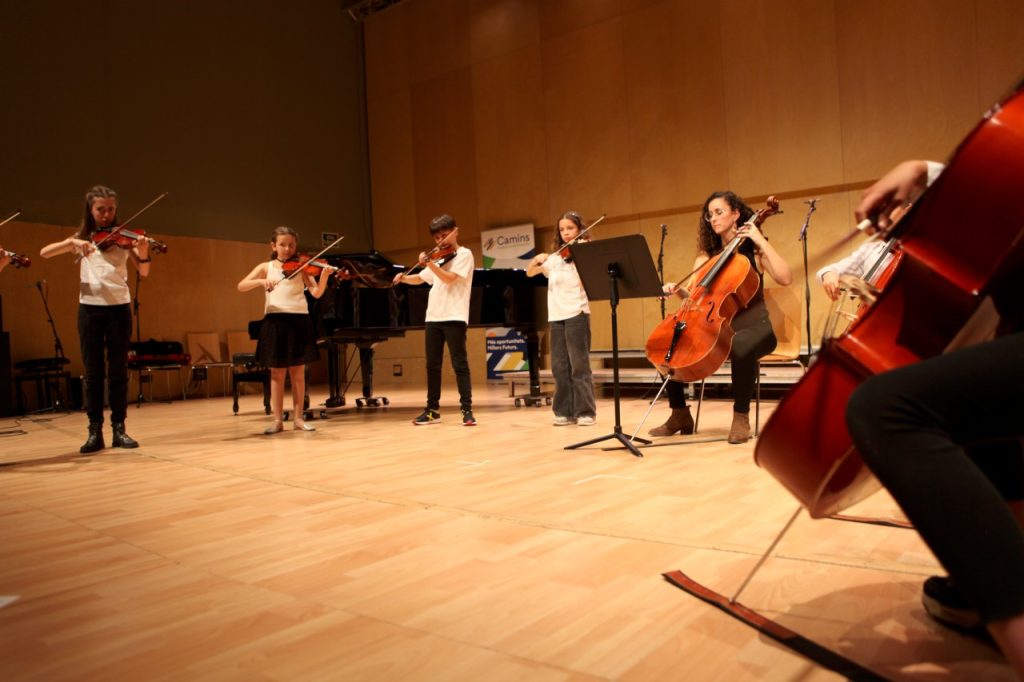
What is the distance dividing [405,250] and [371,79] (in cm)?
285

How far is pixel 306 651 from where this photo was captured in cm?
141

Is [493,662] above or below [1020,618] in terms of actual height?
below

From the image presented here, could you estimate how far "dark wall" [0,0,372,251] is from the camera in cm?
848

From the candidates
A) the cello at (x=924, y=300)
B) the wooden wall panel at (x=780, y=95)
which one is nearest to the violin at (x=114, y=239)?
the cello at (x=924, y=300)

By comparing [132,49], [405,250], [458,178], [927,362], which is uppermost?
[132,49]

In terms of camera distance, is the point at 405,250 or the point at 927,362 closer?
the point at 927,362

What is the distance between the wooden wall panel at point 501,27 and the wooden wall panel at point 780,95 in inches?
106

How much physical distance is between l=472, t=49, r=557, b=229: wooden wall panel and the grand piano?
11.1 feet

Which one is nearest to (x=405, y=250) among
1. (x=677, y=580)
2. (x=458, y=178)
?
(x=458, y=178)

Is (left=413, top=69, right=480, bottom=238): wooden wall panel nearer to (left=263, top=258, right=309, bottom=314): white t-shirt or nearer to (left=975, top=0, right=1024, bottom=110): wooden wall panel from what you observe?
(left=263, top=258, right=309, bottom=314): white t-shirt

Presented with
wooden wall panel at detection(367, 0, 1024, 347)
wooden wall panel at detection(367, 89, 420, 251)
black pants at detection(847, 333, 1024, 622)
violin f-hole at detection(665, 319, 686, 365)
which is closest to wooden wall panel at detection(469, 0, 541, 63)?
wooden wall panel at detection(367, 0, 1024, 347)

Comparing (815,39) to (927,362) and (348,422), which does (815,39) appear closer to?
(348,422)

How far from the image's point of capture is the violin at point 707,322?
11.5 feet

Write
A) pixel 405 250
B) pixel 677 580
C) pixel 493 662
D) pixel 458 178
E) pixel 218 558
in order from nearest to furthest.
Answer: pixel 493 662, pixel 677 580, pixel 218 558, pixel 458 178, pixel 405 250
